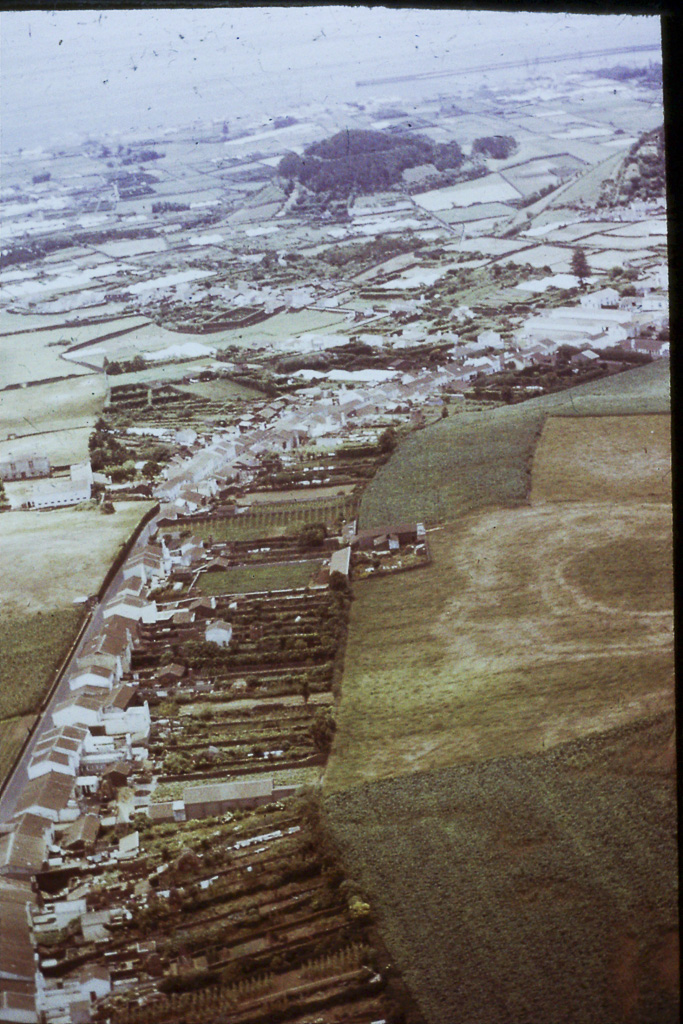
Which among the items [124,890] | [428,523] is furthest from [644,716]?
[124,890]

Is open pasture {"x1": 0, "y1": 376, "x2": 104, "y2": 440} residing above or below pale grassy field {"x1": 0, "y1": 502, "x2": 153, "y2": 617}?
above

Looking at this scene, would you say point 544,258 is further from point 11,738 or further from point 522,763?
point 11,738

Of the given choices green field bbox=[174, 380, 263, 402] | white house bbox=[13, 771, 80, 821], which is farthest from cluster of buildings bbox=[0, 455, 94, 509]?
white house bbox=[13, 771, 80, 821]

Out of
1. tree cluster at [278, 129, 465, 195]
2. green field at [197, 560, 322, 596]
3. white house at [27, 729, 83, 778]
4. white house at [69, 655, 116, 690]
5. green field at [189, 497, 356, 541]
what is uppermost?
tree cluster at [278, 129, 465, 195]

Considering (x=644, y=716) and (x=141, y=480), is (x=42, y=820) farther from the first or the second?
(x=644, y=716)

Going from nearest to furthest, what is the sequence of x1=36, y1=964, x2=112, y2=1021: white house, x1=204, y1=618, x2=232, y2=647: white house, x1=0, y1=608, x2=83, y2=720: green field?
1. x1=36, y1=964, x2=112, y2=1021: white house
2. x1=0, y1=608, x2=83, y2=720: green field
3. x1=204, y1=618, x2=232, y2=647: white house

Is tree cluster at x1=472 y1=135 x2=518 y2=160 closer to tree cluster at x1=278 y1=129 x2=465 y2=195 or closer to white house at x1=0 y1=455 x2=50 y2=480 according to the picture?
tree cluster at x1=278 y1=129 x2=465 y2=195

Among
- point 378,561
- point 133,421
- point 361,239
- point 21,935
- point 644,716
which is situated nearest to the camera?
point 21,935

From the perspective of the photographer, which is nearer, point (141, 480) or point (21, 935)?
point (21, 935)

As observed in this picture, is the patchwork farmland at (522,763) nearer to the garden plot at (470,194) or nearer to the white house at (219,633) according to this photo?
the white house at (219,633)
